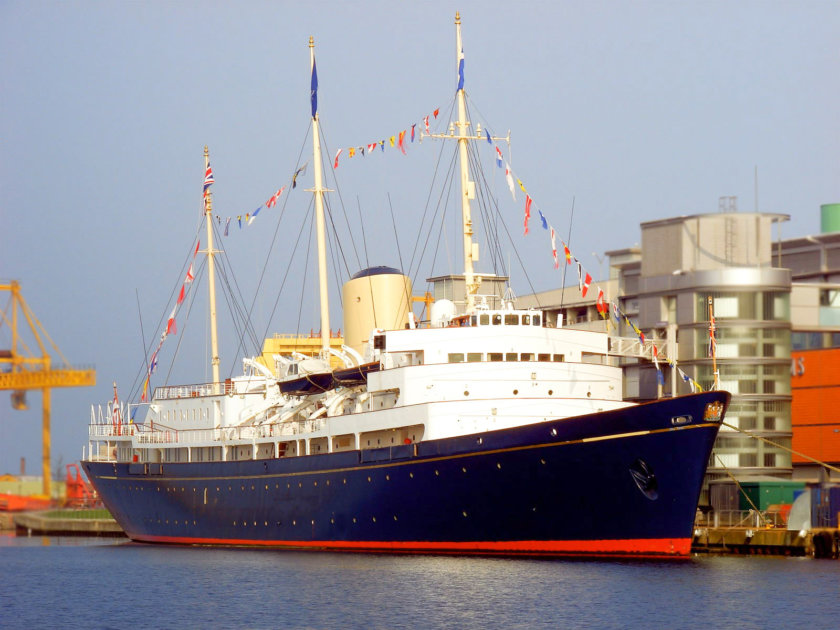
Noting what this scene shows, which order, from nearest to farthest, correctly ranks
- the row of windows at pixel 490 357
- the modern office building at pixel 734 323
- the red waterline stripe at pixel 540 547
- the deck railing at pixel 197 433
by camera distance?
the red waterline stripe at pixel 540 547
the row of windows at pixel 490 357
the deck railing at pixel 197 433
the modern office building at pixel 734 323

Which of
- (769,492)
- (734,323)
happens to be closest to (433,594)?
(769,492)

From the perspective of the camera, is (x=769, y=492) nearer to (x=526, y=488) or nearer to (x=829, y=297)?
(x=829, y=297)

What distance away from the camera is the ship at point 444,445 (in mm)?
40812

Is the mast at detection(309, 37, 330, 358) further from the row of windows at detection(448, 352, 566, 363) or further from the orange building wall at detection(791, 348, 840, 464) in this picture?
the orange building wall at detection(791, 348, 840, 464)

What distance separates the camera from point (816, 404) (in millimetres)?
61344

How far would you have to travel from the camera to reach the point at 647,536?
4125 cm

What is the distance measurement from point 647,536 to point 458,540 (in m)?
6.15

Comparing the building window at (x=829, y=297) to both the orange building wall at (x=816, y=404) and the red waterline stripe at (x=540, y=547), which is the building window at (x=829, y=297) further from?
the red waterline stripe at (x=540, y=547)

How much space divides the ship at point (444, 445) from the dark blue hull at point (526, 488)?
1.8 inches

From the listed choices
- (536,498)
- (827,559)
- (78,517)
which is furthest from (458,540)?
(78,517)

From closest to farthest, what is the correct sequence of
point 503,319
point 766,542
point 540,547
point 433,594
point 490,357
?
1. point 433,594
2. point 540,547
3. point 490,357
4. point 503,319
5. point 766,542

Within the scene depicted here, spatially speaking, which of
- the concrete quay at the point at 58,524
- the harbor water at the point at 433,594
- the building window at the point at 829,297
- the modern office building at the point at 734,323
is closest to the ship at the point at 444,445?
the harbor water at the point at 433,594

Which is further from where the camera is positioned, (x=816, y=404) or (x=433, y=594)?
(x=816, y=404)

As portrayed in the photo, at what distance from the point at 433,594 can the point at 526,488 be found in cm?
555
